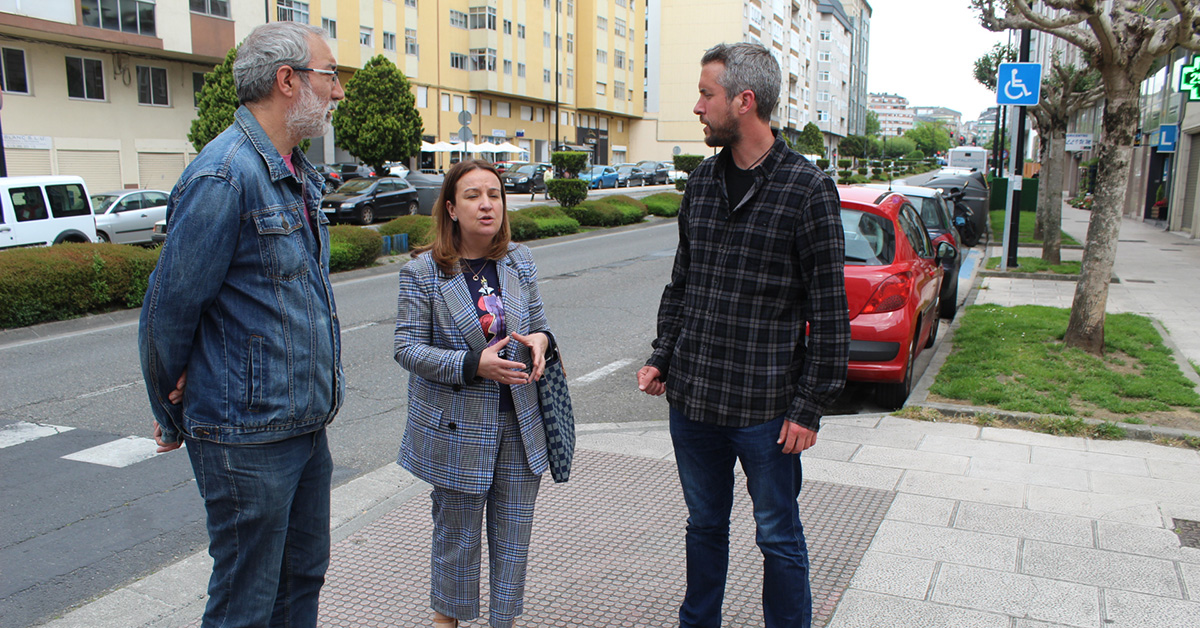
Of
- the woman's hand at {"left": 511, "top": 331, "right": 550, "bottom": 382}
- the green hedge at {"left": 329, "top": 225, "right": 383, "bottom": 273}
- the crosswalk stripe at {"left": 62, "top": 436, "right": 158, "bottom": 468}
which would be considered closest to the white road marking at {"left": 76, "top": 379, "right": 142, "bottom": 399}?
the crosswalk stripe at {"left": 62, "top": 436, "right": 158, "bottom": 468}

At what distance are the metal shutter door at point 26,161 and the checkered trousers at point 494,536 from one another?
110ft

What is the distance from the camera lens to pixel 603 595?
3682mm

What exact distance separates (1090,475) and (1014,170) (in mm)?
11349

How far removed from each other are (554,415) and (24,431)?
201 inches

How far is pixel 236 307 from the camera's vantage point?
225 cm

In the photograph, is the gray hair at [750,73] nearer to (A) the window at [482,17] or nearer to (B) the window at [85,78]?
(B) the window at [85,78]

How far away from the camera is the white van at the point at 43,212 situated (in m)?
15.5

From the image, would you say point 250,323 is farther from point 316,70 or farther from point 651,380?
point 651,380

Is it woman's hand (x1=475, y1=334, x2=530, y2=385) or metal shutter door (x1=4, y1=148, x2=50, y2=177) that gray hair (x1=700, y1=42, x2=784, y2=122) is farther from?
metal shutter door (x1=4, y1=148, x2=50, y2=177)

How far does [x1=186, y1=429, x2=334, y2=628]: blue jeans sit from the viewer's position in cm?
231

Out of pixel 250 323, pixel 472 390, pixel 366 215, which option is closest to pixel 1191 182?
pixel 366 215

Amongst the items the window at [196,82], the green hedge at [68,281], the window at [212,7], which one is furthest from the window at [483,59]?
the green hedge at [68,281]

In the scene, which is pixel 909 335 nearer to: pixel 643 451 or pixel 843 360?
pixel 643 451

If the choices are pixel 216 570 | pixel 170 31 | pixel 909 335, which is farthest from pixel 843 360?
pixel 170 31
